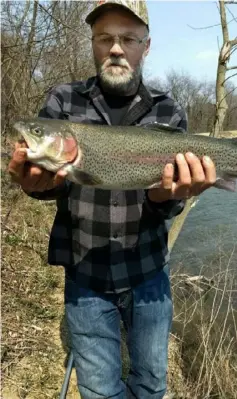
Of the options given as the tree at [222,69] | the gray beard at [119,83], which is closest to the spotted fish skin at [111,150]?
the gray beard at [119,83]

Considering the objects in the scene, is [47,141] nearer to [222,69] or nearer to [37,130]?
[37,130]

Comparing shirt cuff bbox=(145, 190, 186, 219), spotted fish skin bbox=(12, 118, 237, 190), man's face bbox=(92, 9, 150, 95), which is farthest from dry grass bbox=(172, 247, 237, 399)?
man's face bbox=(92, 9, 150, 95)

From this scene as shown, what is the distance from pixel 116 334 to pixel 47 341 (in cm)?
187

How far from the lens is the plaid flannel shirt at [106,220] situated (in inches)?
108

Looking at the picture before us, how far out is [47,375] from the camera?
4.06 metres

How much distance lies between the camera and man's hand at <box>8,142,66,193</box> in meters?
2.30

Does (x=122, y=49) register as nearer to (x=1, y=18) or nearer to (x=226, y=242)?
(x=226, y=242)

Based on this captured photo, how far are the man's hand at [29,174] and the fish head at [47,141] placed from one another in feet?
0.13

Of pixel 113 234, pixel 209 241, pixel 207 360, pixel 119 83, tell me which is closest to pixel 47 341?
pixel 207 360

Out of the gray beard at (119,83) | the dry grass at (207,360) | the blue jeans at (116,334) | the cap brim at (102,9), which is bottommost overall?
the dry grass at (207,360)

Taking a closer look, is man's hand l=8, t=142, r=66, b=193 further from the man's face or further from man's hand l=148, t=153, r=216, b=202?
the man's face

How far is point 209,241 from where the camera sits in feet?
30.9

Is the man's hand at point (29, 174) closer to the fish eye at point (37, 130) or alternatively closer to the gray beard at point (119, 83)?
the fish eye at point (37, 130)

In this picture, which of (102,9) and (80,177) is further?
(102,9)
